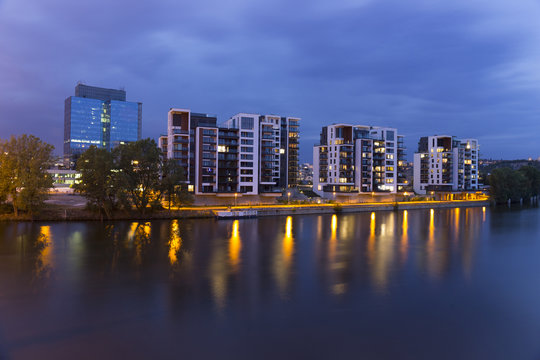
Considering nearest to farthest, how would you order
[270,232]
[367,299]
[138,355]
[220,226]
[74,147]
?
[138,355]
[367,299]
[270,232]
[220,226]
[74,147]

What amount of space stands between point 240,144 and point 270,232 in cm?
2661

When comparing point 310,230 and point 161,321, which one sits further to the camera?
point 310,230

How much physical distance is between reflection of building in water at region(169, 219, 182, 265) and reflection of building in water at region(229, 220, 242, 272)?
407 cm

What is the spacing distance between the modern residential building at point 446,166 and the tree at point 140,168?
241 ft

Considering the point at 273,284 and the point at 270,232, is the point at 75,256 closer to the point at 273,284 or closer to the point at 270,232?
the point at 273,284

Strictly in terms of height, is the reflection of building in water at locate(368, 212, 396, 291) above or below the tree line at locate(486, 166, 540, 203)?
below

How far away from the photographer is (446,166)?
96.1m

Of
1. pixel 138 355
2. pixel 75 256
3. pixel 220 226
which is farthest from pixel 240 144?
pixel 138 355

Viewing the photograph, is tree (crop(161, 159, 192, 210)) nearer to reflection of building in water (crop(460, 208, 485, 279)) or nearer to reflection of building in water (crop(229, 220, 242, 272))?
reflection of building in water (crop(229, 220, 242, 272))

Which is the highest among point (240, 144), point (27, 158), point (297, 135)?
point (297, 135)

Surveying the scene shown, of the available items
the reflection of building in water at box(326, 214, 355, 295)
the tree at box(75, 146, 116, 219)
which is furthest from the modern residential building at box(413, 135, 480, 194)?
the tree at box(75, 146, 116, 219)

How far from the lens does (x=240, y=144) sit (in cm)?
6412

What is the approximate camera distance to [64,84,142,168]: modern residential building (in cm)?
14825

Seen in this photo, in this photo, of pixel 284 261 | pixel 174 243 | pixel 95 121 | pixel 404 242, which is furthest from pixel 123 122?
pixel 284 261
